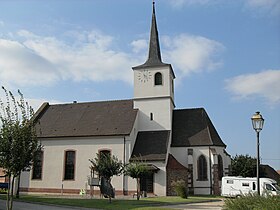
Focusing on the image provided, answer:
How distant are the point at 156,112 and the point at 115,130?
5416mm

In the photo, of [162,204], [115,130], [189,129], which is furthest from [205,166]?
[162,204]

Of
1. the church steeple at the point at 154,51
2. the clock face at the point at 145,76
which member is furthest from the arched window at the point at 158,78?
the church steeple at the point at 154,51

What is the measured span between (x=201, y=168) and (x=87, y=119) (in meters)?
14.6

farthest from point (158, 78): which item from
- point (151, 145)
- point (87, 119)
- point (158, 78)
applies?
point (87, 119)

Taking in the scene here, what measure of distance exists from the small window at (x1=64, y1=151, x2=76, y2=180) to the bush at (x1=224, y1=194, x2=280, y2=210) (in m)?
27.6

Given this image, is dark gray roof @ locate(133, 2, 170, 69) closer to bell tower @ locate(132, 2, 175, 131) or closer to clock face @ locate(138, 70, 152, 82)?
bell tower @ locate(132, 2, 175, 131)

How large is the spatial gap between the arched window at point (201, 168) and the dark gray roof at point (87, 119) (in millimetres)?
8376

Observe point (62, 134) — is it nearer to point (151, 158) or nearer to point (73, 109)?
point (73, 109)

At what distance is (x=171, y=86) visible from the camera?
39.8 m

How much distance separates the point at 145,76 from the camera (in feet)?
129

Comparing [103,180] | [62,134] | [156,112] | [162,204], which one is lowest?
[162,204]

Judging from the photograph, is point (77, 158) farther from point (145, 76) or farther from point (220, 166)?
point (220, 166)

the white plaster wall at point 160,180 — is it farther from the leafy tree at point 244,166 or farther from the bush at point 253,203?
the bush at point 253,203

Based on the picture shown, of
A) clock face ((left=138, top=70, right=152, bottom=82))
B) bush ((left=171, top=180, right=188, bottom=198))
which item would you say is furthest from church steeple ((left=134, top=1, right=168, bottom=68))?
bush ((left=171, top=180, right=188, bottom=198))
